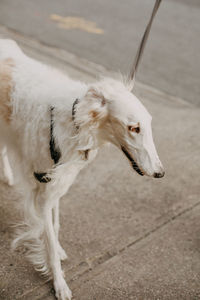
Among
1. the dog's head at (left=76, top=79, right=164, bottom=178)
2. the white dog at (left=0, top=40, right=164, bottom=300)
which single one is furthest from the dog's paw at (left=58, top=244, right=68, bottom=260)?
the dog's head at (left=76, top=79, right=164, bottom=178)

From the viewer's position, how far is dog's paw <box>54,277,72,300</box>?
264cm

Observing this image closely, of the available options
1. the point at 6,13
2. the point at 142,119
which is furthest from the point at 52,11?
the point at 142,119

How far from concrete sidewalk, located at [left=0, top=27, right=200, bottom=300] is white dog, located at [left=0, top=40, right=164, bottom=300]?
6.7 inches

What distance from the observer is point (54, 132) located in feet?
7.77

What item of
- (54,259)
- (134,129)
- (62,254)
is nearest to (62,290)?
(54,259)

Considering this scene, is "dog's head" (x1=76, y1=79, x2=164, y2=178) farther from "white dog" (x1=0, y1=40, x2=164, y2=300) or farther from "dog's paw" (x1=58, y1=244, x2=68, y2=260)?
"dog's paw" (x1=58, y1=244, x2=68, y2=260)

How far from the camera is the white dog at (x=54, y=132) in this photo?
2193 millimetres

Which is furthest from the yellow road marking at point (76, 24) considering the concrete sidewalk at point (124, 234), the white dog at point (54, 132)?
the white dog at point (54, 132)

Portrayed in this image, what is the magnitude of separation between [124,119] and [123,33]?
6.41 metres

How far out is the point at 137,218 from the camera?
3.42 meters

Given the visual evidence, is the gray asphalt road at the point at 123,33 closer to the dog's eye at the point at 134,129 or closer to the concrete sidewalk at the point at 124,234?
the concrete sidewalk at the point at 124,234

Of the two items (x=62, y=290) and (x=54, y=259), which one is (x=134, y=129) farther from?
(x=62, y=290)

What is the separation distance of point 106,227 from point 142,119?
142 centimetres

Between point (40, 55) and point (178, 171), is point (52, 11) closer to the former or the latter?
point (40, 55)
